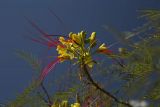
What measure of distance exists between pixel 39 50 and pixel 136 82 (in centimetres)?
289

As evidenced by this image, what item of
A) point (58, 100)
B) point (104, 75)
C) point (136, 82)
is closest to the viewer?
point (136, 82)

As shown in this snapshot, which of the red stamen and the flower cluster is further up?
the flower cluster

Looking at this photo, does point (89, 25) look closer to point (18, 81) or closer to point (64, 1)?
point (64, 1)

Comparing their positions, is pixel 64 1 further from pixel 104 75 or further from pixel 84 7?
pixel 104 75

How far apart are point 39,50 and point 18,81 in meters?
0.28

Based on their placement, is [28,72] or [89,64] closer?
[89,64]

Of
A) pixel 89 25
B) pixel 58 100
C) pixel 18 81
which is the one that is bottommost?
pixel 58 100

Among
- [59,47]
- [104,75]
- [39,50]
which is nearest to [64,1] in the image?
[39,50]

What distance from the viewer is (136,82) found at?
2.54 feet

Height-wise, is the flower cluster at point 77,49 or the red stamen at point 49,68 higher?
the flower cluster at point 77,49

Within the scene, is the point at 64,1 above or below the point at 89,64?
above

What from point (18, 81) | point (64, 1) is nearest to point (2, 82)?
point (18, 81)

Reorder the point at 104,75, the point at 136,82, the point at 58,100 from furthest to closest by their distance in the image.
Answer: the point at 104,75 < the point at 58,100 < the point at 136,82

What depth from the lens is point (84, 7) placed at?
3812 mm
